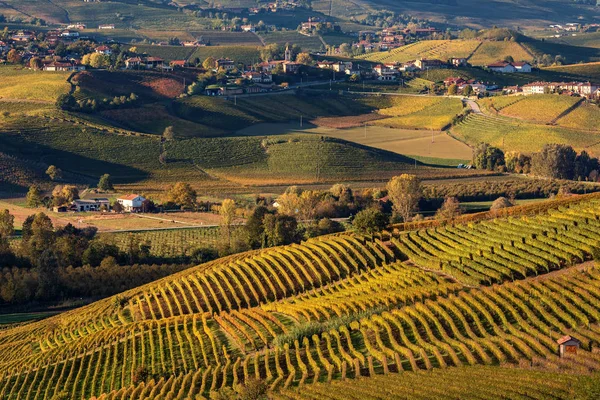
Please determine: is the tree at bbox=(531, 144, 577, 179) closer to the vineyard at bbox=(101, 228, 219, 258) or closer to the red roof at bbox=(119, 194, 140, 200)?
the vineyard at bbox=(101, 228, 219, 258)

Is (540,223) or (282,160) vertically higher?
(540,223)

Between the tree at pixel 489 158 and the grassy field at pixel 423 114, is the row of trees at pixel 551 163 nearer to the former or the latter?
the tree at pixel 489 158

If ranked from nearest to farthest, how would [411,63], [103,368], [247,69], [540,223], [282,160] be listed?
[103,368] < [540,223] < [282,160] < [247,69] < [411,63]

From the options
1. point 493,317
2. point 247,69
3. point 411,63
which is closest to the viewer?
point 493,317

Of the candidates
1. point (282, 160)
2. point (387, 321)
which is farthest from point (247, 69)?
point (387, 321)

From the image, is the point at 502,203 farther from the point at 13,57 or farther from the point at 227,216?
the point at 13,57

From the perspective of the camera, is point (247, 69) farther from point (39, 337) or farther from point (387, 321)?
point (387, 321)

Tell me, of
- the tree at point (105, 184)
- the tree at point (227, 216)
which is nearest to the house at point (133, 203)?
the tree at point (227, 216)
